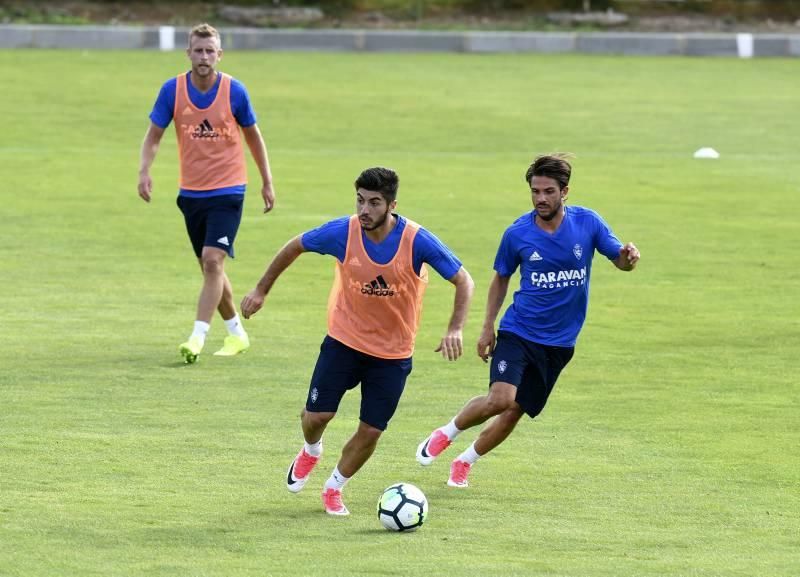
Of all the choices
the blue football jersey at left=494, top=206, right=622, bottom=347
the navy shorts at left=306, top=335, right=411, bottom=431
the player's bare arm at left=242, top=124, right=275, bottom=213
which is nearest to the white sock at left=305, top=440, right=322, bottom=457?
the navy shorts at left=306, top=335, right=411, bottom=431

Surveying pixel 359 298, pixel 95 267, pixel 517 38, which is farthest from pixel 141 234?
pixel 517 38

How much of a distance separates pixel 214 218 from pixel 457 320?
4.74 m

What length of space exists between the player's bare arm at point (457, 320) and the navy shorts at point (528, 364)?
2.82 feet

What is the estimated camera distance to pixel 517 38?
1527 inches

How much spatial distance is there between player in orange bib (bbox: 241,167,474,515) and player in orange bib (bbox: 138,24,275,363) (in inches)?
162

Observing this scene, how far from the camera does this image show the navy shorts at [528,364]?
9.72 metres

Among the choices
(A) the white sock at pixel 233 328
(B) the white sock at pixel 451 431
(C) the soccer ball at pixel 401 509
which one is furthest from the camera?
(A) the white sock at pixel 233 328

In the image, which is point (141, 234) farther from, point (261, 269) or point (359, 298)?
point (359, 298)

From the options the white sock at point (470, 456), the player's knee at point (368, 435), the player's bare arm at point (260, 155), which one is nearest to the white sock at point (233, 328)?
the player's bare arm at point (260, 155)

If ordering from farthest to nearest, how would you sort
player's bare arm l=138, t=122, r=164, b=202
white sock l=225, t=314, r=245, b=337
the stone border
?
1. the stone border
2. white sock l=225, t=314, r=245, b=337
3. player's bare arm l=138, t=122, r=164, b=202

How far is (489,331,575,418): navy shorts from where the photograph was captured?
972 cm

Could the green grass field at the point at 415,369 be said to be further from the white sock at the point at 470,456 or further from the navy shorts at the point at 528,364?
the navy shorts at the point at 528,364

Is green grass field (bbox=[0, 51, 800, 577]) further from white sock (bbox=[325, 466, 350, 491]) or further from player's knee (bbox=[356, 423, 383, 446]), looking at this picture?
player's knee (bbox=[356, 423, 383, 446])

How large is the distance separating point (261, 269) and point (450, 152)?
9.89 m
